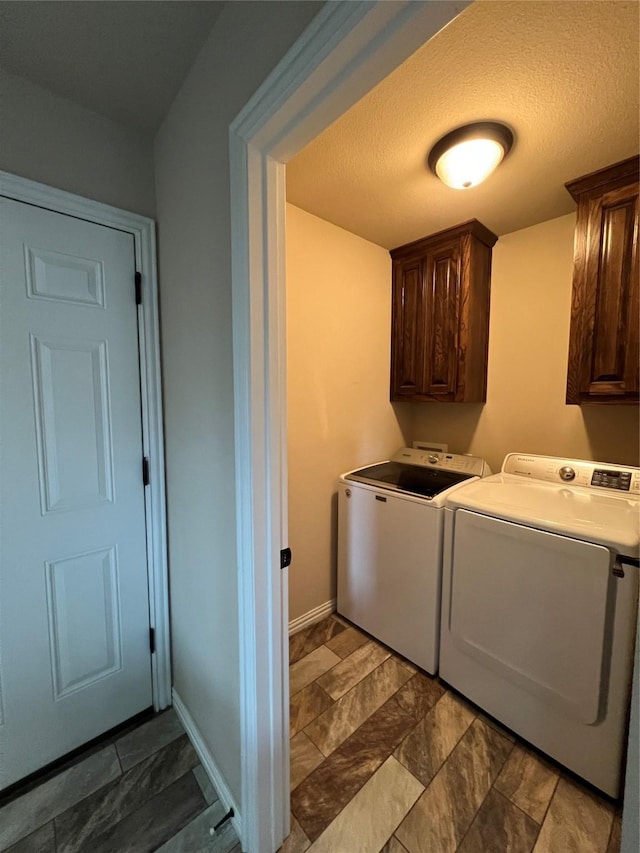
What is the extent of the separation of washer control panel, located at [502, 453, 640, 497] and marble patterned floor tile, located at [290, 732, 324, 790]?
163 cm

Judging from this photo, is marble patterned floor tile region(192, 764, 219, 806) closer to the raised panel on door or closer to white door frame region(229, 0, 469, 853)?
white door frame region(229, 0, 469, 853)

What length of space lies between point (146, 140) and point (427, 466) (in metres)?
2.22

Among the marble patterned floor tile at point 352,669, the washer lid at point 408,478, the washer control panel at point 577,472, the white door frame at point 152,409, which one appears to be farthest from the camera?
the washer lid at point 408,478

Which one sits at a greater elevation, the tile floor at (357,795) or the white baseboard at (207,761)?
the white baseboard at (207,761)

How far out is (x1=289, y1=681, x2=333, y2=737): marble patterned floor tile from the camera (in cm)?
146

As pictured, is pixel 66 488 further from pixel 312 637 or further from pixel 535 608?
pixel 535 608

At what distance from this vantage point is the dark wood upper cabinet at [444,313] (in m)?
1.96

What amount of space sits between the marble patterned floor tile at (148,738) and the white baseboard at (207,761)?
4cm

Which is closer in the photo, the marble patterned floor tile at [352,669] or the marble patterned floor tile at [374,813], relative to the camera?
the marble patterned floor tile at [374,813]

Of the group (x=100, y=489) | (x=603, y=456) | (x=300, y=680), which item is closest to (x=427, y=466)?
(x=603, y=456)

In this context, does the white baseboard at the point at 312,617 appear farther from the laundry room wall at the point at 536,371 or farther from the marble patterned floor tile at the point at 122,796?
the laundry room wall at the point at 536,371

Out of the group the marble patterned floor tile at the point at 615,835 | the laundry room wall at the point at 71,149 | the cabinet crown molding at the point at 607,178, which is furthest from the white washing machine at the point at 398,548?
the laundry room wall at the point at 71,149

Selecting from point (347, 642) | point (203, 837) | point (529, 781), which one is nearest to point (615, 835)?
point (529, 781)

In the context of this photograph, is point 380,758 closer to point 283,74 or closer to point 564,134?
point 283,74
